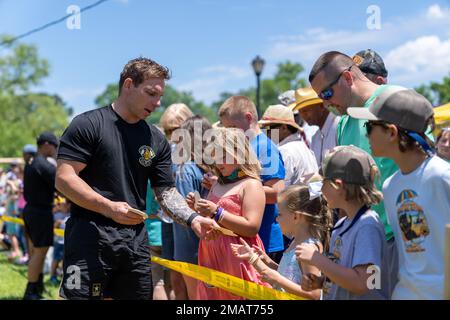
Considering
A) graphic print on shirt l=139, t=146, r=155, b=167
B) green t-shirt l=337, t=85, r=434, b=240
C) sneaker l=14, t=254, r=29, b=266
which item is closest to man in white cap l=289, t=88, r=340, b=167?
green t-shirt l=337, t=85, r=434, b=240

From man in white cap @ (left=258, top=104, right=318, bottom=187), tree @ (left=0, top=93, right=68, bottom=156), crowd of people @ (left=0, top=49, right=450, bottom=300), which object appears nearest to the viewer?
crowd of people @ (left=0, top=49, right=450, bottom=300)

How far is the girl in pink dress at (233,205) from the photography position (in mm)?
4320

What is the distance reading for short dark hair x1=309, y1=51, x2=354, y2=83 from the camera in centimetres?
392

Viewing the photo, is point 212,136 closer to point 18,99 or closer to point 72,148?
point 72,148

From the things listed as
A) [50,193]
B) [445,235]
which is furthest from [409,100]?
[50,193]

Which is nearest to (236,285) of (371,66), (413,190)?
(413,190)

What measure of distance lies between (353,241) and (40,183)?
6.63 m

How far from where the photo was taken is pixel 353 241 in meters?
3.15

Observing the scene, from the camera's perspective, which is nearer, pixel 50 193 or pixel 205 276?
pixel 205 276

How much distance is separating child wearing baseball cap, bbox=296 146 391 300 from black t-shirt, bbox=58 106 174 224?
4.48ft

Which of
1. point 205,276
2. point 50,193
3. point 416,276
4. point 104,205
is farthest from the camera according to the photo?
point 50,193

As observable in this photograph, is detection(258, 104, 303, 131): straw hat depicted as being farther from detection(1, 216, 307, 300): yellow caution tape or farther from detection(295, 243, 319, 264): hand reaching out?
detection(295, 243, 319, 264): hand reaching out

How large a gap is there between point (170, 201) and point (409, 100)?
2.00 meters

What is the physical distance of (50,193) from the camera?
905cm
